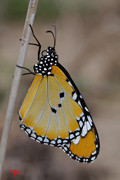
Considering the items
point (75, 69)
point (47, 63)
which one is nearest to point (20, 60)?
point (47, 63)

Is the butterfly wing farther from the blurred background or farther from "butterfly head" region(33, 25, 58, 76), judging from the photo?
the blurred background

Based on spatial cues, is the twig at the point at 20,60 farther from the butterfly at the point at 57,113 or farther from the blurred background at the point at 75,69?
the blurred background at the point at 75,69

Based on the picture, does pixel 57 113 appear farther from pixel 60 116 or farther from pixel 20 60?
pixel 20 60

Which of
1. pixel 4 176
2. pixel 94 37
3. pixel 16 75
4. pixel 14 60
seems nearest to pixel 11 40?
pixel 14 60

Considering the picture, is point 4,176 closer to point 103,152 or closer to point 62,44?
point 103,152

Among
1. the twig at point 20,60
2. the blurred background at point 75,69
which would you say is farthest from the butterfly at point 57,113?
the blurred background at point 75,69

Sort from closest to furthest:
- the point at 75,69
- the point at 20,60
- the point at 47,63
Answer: the point at 20,60
the point at 47,63
the point at 75,69
